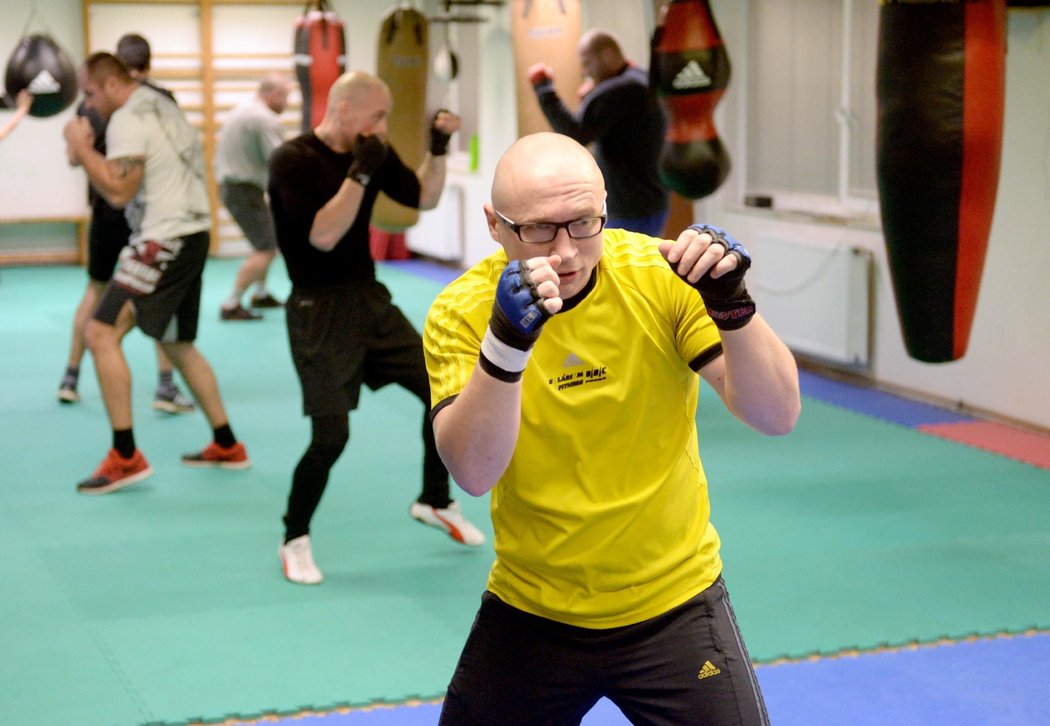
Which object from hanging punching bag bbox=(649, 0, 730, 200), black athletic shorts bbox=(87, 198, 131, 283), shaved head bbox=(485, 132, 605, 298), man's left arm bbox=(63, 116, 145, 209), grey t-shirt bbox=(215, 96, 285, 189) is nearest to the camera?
shaved head bbox=(485, 132, 605, 298)

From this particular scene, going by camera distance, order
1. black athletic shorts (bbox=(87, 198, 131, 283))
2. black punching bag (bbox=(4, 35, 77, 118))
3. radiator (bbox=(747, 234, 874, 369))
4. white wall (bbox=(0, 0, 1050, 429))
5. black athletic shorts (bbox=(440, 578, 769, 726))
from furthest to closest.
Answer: radiator (bbox=(747, 234, 874, 369)) < black punching bag (bbox=(4, 35, 77, 118)) < black athletic shorts (bbox=(87, 198, 131, 283)) < white wall (bbox=(0, 0, 1050, 429)) < black athletic shorts (bbox=(440, 578, 769, 726))

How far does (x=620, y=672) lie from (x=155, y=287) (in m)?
3.65

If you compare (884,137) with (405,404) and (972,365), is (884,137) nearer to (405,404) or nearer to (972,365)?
(972,365)

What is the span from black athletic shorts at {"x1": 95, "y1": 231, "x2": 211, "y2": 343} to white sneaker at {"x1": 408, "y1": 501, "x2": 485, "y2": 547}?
138 cm

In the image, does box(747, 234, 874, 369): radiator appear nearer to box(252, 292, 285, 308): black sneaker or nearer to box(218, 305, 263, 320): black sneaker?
box(218, 305, 263, 320): black sneaker

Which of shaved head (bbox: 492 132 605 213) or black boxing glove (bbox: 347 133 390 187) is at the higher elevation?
shaved head (bbox: 492 132 605 213)

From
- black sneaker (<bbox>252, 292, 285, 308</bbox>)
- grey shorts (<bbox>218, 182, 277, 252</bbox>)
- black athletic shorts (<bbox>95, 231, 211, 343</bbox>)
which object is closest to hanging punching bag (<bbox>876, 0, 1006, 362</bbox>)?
black athletic shorts (<bbox>95, 231, 211, 343</bbox>)

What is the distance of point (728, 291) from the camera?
1821 millimetres

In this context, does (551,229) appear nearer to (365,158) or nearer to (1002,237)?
(365,158)

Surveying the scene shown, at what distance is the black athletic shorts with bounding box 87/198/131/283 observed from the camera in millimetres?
6254

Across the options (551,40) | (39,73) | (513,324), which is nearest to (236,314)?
(39,73)

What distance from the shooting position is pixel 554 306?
176cm

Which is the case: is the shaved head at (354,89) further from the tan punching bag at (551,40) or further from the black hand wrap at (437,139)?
the tan punching bag at (551,40)

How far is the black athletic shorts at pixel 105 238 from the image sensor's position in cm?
625
